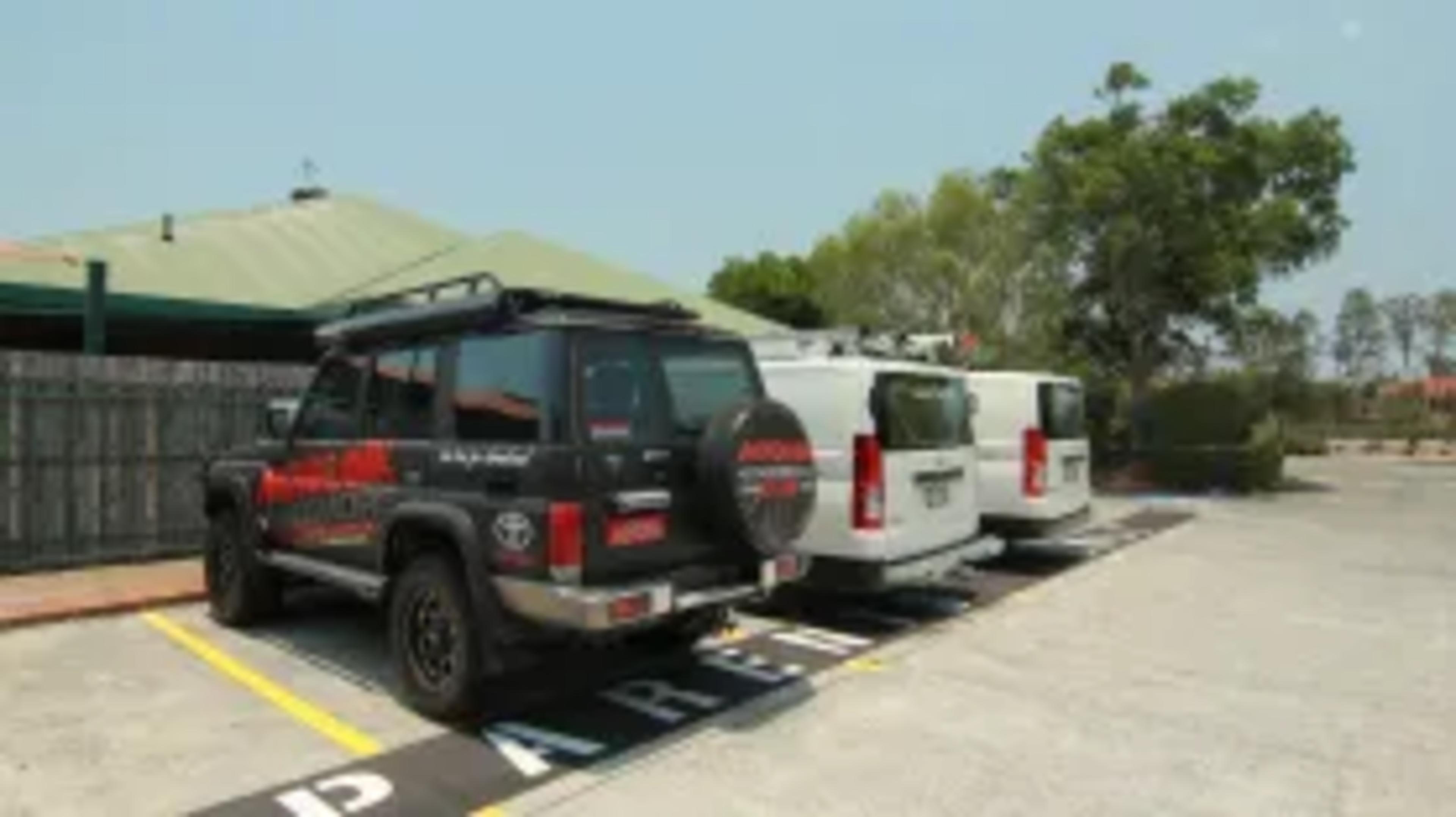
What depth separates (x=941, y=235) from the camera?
28812mm

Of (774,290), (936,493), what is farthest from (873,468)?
(774,290)

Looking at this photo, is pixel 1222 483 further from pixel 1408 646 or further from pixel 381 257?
pixel 381 257

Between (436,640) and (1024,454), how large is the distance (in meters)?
6.52

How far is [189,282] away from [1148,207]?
18633 millimetres

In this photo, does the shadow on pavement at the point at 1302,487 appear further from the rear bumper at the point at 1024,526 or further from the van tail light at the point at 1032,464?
the van tail light at the point at 1032,464

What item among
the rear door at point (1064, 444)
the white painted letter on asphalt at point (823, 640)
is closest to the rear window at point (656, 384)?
the white painted letter on asphalt at point (823, 640)

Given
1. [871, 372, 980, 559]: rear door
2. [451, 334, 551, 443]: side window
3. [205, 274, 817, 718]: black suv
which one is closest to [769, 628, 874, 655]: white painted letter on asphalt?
[871, 372, 980, 559]: rear door

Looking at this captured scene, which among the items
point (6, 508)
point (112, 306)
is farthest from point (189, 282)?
point (6, 508)

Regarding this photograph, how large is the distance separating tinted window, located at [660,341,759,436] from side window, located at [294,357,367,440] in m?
2.05

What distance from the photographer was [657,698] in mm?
5902

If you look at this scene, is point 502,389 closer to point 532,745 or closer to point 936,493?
point 532,745

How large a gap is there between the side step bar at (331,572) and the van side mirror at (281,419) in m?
0.79

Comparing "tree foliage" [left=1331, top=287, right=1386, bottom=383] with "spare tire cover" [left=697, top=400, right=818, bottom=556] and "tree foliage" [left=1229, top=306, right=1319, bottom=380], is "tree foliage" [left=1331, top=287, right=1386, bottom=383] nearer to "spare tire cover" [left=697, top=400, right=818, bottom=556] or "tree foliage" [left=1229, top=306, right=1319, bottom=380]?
"tree foliage" [left=1229, top=306, right=1319, bottom=380]

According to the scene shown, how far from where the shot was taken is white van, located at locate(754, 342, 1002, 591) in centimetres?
719
